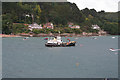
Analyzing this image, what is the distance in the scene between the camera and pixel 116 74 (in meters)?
40.4

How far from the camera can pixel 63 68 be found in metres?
45.1

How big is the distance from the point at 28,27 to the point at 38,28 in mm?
9452

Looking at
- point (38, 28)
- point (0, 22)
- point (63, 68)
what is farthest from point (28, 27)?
point (63, 68)

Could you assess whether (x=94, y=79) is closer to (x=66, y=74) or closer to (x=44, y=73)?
(x=66, y=74)

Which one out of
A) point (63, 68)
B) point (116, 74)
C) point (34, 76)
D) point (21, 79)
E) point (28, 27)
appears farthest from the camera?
point (28, 27)

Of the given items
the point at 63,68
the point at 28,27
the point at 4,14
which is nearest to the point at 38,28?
the point at 28,27

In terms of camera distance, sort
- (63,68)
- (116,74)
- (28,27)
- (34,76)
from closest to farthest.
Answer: (34,76) → (116,74) → (63,68) → (28,27)

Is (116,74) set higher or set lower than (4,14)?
lower

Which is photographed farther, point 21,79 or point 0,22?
point 0,22

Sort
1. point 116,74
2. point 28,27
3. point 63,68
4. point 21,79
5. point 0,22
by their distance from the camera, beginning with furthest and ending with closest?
point 28,27 → point 0,22 → point 63,68 → point 116,74 → point 21,79

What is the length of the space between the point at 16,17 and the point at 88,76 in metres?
165

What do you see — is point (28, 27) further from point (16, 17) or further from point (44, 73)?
point (44, 73)

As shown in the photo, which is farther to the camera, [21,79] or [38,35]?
[38,35]

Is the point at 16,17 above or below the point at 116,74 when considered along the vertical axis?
above
